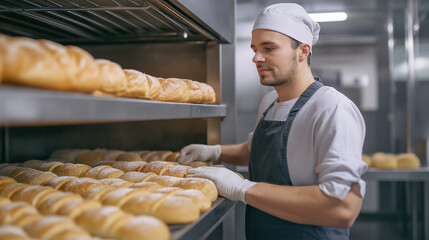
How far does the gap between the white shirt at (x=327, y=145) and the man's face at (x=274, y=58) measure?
0.17 meters

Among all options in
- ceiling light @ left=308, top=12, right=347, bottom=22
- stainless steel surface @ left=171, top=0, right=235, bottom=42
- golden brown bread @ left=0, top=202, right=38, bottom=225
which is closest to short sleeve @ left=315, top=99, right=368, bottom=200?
stainless steel surface @ left=171, top=0, right=235, bottom=42

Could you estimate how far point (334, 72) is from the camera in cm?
478

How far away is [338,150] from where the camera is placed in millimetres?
1589

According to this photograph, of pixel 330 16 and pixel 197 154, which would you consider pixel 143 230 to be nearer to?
pixel 197 154

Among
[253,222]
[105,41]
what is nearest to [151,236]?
[253,222]

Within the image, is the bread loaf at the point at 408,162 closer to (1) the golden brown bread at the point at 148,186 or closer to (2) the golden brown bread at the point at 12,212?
(1) the golden brown bread at the point at 148,186

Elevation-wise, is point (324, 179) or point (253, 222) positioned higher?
point (324, 179)

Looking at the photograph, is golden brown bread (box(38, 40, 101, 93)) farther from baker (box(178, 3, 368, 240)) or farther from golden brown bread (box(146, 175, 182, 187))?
baker (box(178, 3, 368, 240))

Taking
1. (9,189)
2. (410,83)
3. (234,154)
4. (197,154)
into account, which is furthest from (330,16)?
(9,189)

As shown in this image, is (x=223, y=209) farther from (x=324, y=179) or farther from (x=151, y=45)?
(x=151, y=45)

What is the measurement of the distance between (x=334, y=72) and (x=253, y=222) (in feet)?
10.6

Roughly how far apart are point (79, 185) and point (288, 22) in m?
1.15

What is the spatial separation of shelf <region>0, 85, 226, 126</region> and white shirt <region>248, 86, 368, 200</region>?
0.71 metres

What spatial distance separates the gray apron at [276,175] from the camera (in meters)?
1.81
